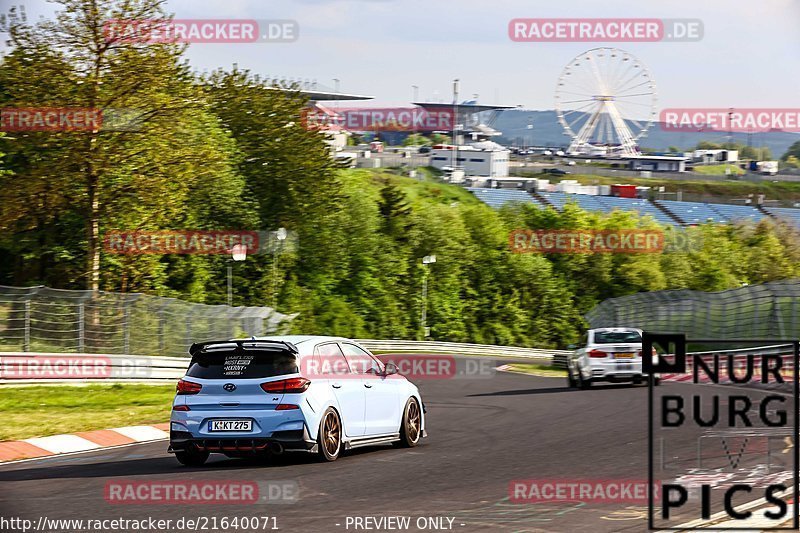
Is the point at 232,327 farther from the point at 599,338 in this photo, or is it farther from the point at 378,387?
the point at 378,387

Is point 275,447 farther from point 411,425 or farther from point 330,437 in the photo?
point 411,425

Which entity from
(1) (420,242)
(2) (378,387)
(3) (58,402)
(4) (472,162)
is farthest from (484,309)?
(4) (472,162)

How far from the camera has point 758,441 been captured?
923 cm

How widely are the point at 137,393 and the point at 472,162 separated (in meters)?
165

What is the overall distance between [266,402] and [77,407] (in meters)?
10.2

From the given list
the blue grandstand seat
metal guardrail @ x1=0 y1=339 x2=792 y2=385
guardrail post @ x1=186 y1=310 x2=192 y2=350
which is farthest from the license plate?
the blue grandstand seat

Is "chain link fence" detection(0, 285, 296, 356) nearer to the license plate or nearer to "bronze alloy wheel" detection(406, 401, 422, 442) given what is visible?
"bronze alloy wheel" detection(406, 401, 422, 442)

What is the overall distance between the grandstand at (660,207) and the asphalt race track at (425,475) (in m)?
99.6

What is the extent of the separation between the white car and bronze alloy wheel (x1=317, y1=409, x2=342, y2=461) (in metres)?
14.9

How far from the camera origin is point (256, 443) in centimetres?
1238

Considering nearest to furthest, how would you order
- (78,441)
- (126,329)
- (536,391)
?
(78,441) < (126,329) < (536,391)

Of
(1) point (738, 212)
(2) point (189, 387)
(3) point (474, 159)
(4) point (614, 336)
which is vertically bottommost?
(4) point (614, 336)

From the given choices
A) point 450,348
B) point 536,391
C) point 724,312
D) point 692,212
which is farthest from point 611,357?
point 692,212

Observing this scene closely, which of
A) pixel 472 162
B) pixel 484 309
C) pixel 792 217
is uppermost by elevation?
pixel 472 162
